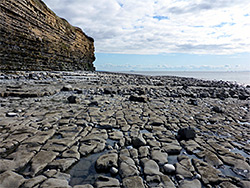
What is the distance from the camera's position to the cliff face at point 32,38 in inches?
514

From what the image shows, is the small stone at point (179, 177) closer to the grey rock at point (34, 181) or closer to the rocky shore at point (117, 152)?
the rocky shore at point (117, 152)

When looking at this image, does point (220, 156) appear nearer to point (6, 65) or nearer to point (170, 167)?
point (170, 167)

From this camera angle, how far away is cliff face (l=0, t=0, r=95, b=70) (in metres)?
13.1

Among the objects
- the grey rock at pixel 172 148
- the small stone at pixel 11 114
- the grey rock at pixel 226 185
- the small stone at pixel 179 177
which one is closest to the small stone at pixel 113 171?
Result: the small stone at pixel 179 177

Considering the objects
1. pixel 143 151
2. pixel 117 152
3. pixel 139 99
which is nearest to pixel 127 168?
pixel 117 152

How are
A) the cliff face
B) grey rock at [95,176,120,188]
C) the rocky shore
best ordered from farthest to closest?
1. the cliff face
2. the rocky shore
3. grey rock at [95,176,120,188]

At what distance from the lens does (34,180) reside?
6.34 ft

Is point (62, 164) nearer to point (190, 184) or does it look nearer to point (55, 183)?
point (55, 183)

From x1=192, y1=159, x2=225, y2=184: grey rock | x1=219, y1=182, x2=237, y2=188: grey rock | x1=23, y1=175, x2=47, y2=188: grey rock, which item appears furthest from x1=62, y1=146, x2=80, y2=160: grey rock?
x1=219, y1=182, x2=237, y2=188: grey rock

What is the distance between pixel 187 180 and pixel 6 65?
53.5 feet

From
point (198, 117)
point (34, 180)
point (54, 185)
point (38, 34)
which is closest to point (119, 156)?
point (54, 185)

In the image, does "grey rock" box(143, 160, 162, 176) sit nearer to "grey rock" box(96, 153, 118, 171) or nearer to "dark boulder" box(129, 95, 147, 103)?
"grey rock" box(96, 153, 118, 171)

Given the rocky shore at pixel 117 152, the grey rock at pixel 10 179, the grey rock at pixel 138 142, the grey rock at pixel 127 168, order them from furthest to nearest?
1. the grey rock at pixel 138 142
2. the grey rock at pixel 127 168
3. the rocky shore at pixel 117 152
4. the grey rock at pixel 10 179

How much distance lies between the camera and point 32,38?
1688 centimetres
